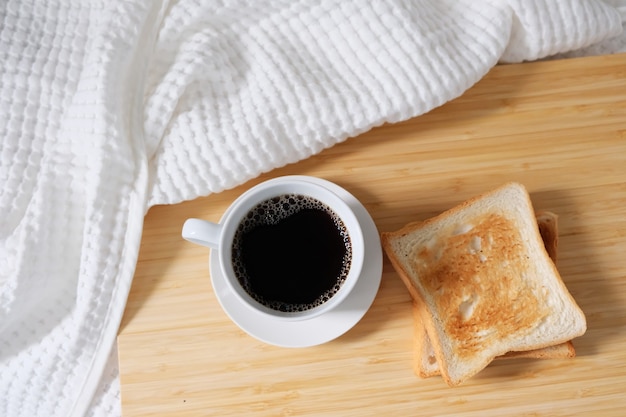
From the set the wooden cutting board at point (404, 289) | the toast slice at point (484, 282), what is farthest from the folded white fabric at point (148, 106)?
the toast slice at point (484, 282)

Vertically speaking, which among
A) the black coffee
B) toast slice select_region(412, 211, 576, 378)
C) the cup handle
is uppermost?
the cup handle

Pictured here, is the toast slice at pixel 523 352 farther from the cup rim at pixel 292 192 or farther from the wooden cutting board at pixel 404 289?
the cup rim at pixel 292 192

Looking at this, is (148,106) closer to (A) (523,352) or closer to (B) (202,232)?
(B) (202,232)

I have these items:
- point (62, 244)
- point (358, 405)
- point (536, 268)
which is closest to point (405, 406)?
point (358, 405)

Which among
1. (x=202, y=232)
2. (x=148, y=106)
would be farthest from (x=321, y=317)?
(x=148, y=106)

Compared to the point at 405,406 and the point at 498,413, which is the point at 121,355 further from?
the point at 498,413

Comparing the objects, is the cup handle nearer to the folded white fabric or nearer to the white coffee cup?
the white coffee cup

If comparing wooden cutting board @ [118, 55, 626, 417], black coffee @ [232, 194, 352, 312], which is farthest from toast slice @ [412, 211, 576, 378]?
black coffee @ [232, 194, 352, 312]
